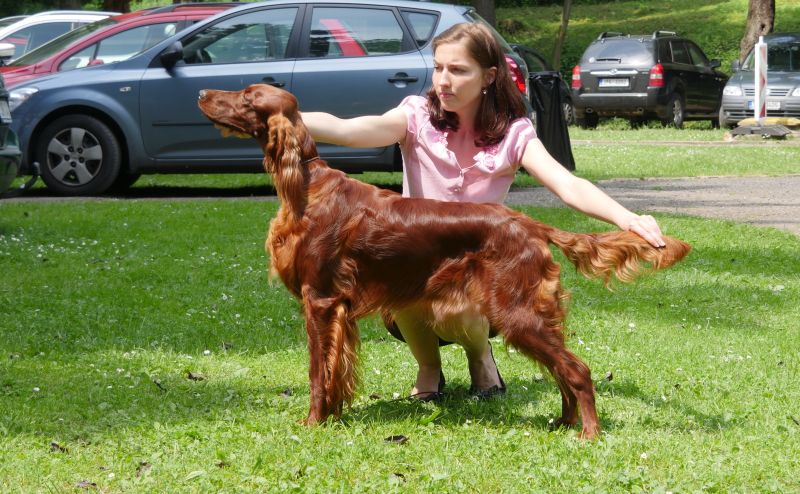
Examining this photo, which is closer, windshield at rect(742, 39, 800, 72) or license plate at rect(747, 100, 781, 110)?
license plate at rect(747, 100, 781, 110)

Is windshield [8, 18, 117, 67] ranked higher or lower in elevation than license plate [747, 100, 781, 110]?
higher

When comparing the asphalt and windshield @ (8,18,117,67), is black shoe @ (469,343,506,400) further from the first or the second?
windshield @ (8,18,117,67)

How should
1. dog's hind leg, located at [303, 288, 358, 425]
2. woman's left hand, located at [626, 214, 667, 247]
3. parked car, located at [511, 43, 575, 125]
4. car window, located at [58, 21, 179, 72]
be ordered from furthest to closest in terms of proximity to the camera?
parked car, located at [511, 43, 575, 125], car window, located at [58, 21, 179, 72], dog's hind leg, located at [303, 288, 358, 425], woman's left hand, located at [626, 214, 667, 247]

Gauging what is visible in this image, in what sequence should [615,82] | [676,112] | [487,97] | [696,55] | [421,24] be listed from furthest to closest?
[696,55], [676,112], [615,82], [421,24], [487,97]

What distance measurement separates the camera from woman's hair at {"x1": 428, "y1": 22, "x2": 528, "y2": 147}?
433cm

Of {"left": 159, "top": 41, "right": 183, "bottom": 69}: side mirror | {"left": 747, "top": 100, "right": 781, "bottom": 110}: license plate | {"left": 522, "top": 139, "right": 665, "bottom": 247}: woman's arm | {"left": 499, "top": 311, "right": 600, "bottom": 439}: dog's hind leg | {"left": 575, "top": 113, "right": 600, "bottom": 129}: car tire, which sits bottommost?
{"left": 575, "top": 113, "right": 600, "bottom": 129}: car tire

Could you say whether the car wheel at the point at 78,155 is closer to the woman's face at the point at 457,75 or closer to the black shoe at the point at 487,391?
the black shoe at the point at 487,391

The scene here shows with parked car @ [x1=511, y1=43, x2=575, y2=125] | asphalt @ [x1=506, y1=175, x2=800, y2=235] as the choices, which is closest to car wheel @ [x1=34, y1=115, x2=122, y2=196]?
asphalt @ [x1=506, y1=175, x2=800, y2=235]

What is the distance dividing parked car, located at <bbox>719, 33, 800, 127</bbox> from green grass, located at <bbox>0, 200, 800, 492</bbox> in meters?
14.4

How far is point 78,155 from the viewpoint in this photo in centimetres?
1080

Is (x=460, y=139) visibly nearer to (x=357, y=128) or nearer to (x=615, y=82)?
(x=357, y=128)

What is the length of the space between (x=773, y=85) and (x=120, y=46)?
47.0ft

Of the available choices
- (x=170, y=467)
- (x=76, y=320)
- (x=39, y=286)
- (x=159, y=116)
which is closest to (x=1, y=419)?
(x=170, y=467)

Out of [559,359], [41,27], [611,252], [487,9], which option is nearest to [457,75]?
[611,252]
